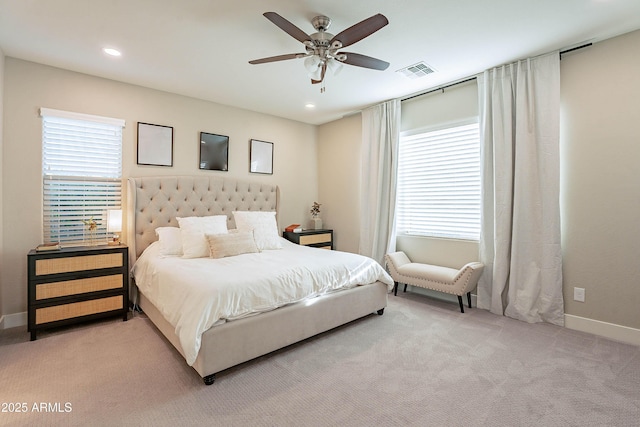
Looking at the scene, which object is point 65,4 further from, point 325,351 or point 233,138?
point 325,351

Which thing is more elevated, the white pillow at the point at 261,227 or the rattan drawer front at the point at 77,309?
the white pillow at the point at 261,227

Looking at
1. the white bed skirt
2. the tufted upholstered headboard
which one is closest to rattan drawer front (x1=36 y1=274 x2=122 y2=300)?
the white bed skirt

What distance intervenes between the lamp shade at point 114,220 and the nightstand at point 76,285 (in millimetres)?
271

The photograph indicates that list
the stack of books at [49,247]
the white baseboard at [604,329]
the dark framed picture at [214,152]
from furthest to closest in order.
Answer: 1. the dark framed picture at [214,152]
2. the stack of books at [49,247]
3. the white baseboard at [604,329]

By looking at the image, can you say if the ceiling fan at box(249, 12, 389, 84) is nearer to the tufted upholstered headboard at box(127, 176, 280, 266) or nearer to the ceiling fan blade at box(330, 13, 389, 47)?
the ceiling fan blade at box(330, 13, 389, 47)

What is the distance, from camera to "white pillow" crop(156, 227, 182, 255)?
3412 mm

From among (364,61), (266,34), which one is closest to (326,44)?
(364,61)

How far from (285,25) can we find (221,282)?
75.9 inches

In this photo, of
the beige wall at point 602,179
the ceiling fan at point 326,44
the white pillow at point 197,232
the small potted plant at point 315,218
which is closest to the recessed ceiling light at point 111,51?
the ceiling fan at point 326,44

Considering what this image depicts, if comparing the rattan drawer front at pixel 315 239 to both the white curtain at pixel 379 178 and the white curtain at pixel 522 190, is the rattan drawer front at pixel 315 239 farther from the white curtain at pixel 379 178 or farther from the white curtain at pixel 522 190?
the white curtain at pixel 522 190

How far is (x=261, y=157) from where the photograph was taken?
16.3 feet

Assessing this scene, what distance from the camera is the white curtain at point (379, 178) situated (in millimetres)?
4457

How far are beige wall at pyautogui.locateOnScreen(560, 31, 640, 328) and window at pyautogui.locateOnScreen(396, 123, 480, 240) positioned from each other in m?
0.93

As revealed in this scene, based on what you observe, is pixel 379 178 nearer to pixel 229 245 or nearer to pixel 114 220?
pixel 229 245
